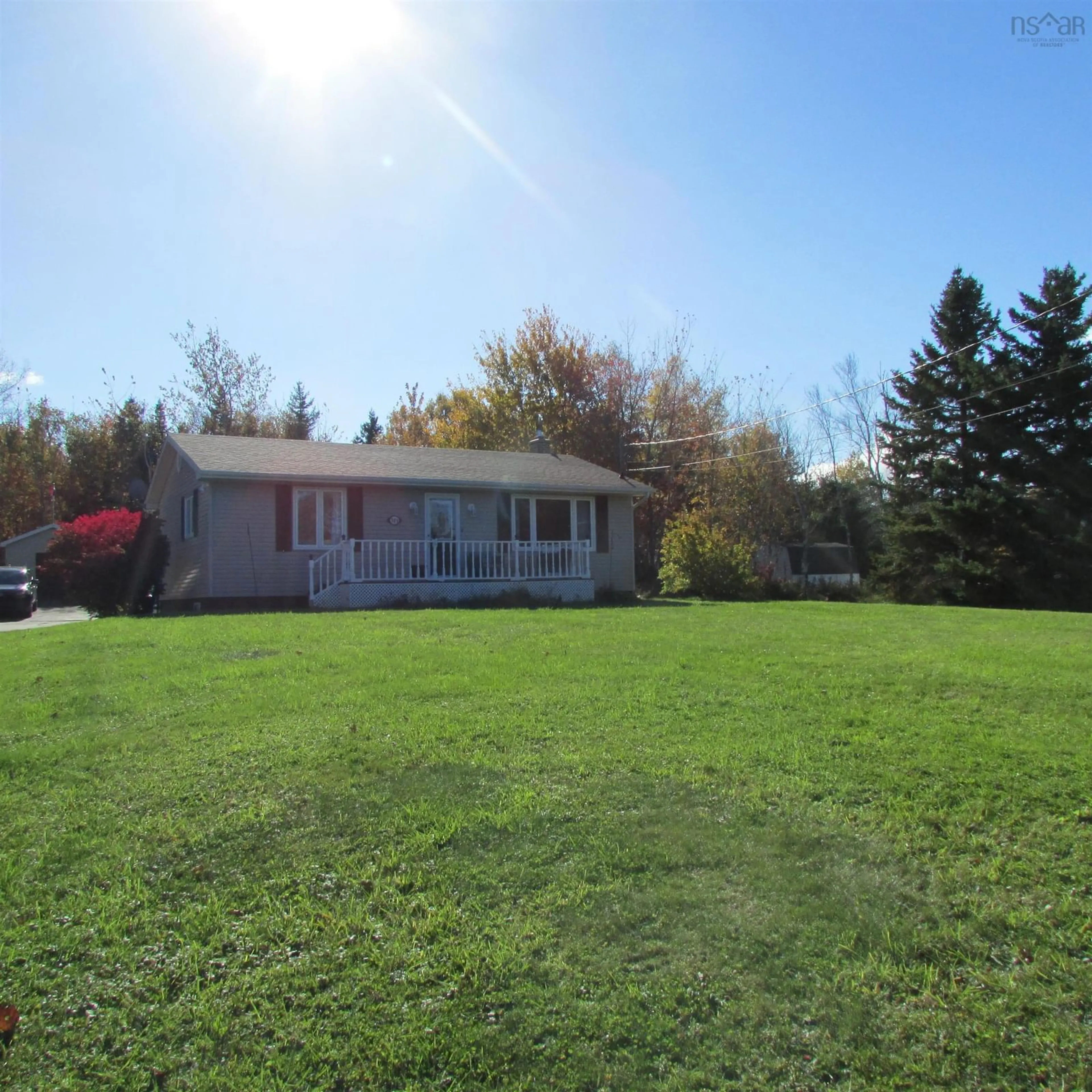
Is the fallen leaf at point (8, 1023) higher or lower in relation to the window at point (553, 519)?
lower

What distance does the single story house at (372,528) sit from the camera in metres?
16.6

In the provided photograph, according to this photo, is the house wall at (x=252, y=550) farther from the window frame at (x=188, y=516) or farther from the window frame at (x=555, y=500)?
the window frame at (x=555, y=500)

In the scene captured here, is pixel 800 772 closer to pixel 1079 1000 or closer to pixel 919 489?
pixel 1079 1000

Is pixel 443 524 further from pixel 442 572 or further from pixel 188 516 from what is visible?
pixel 188 516

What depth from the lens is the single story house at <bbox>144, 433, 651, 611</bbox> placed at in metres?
16.6

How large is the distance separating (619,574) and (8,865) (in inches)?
697

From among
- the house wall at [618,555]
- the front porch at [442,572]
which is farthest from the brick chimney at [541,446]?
the front porch at [442,572]

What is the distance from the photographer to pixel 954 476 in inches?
1152

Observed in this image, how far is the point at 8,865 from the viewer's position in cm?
368

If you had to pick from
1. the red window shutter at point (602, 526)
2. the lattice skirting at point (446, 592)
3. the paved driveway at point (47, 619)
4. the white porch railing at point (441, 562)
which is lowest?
the paved driveway at point (47, 619)

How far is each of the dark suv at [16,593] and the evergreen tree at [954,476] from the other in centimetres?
2661

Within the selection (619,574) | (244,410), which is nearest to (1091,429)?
(619,574)

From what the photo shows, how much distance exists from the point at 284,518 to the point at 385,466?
8.44 ft

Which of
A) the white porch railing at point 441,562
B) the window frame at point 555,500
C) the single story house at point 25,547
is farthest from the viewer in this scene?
the single story house at point 25,547
